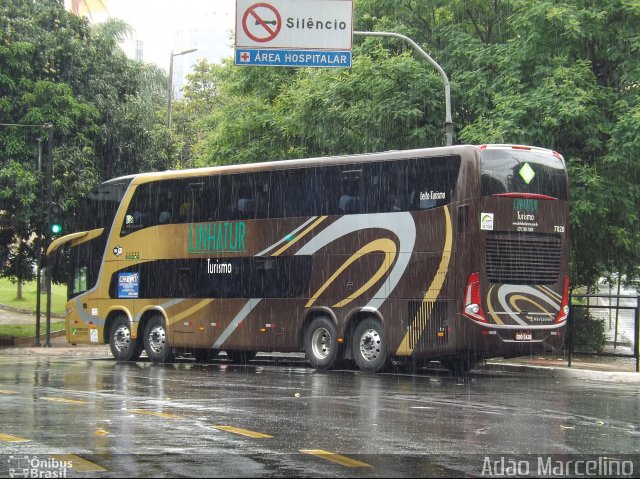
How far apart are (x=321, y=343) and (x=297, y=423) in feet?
36.2

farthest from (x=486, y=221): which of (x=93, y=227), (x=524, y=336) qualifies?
(x=93, y=227)

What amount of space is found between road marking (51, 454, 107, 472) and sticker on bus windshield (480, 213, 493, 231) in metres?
12.4

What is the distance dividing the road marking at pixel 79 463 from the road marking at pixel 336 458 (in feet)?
6.45

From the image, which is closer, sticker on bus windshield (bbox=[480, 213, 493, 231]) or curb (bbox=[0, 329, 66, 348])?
sticker on bus windshield (bbox=[480, 213, 493, 231])

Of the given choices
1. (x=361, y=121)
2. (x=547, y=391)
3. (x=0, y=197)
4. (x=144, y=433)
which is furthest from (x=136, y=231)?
(x=144, y=433)

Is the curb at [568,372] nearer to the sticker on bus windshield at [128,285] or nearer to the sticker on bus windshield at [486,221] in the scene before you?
the sticker on bus windshield at [486,221]

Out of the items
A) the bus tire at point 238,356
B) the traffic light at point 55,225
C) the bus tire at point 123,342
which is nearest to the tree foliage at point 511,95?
the bus tire at point 238,356

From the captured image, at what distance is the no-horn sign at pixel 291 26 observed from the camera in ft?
75.3

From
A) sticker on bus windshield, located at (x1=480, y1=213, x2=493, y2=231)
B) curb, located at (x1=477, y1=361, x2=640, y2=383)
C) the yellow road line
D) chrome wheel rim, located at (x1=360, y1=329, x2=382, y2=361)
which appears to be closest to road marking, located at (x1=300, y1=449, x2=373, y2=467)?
the yellow road line

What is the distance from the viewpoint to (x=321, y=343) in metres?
23.5

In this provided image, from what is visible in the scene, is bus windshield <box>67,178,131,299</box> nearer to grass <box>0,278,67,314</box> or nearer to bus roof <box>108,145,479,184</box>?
bus roof <box>108,145,479,184</box>

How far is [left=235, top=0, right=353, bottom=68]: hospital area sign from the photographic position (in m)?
23.0

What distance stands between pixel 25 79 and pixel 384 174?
58.7ft

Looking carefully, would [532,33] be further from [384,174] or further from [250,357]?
[250,357]
